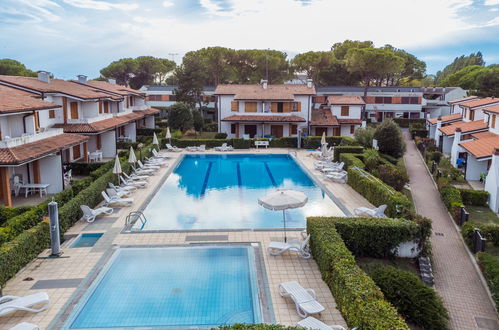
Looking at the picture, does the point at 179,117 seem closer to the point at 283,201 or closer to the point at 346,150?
the point at 346,150

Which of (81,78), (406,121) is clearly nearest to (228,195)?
(81,78)

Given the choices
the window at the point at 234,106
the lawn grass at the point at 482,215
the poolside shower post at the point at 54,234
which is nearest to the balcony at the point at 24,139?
the poolside shower post at the point at 54,234

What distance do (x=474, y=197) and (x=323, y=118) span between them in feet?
82.2

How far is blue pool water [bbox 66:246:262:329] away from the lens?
30.6 feet

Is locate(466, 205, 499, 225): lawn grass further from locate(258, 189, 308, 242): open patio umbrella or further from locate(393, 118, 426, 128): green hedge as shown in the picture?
locate(393, 118, 426, 128): green hedge

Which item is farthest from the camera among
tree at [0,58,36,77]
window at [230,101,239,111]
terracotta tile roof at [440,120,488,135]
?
tree at [0,58,36,77]

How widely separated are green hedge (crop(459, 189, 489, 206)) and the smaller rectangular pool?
17180 millimetres

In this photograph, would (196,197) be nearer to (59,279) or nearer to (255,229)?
(255,229)

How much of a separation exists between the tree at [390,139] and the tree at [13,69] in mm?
49286

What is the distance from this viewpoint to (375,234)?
1319 cm

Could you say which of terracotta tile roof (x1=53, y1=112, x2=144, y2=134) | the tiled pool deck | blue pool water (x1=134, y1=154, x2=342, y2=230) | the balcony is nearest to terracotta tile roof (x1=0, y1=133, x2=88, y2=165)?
the balcony

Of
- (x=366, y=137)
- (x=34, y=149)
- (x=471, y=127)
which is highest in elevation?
(x=471, y=127)

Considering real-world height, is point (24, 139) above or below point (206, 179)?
above

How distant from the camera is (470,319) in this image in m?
10.4
